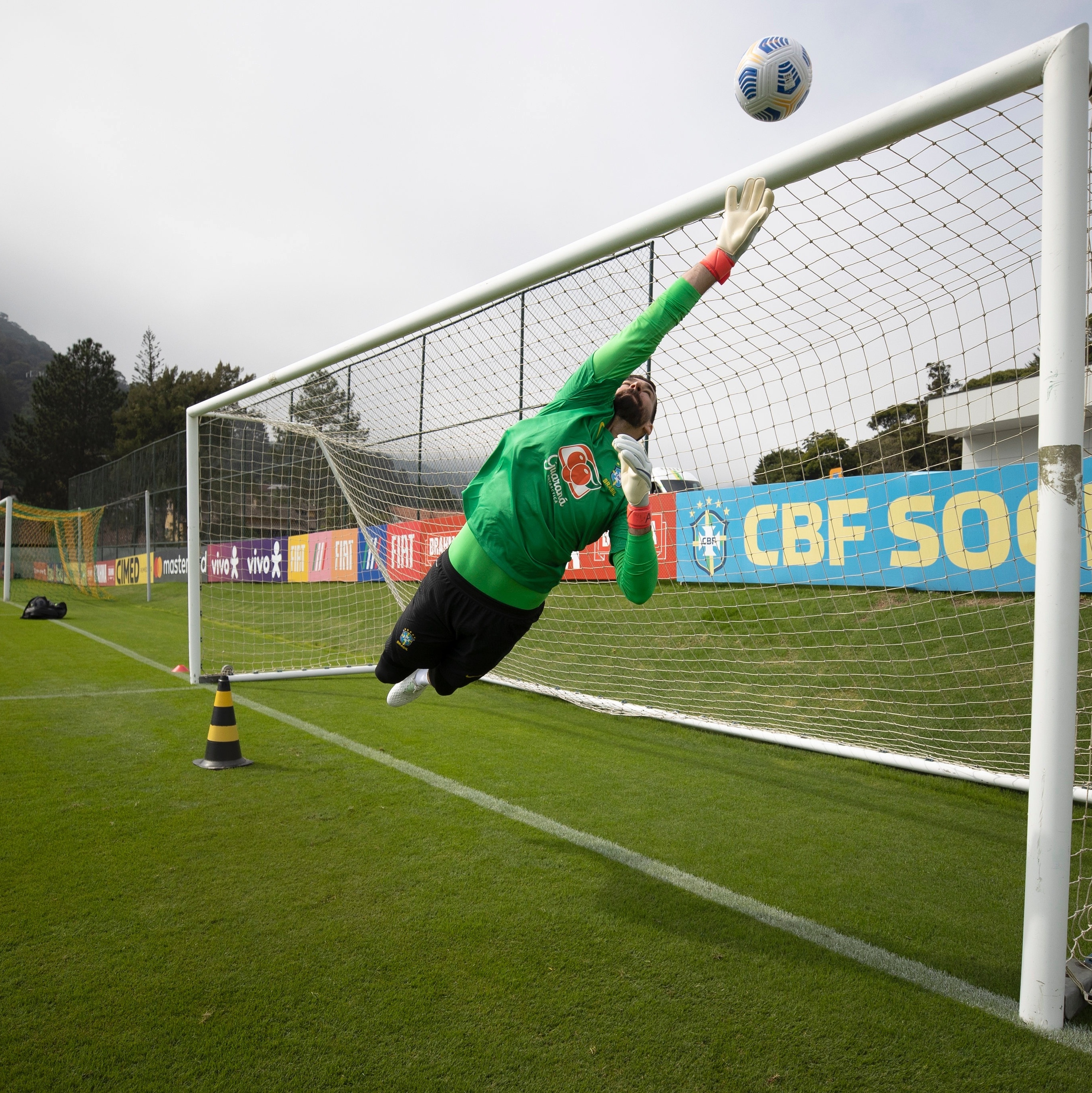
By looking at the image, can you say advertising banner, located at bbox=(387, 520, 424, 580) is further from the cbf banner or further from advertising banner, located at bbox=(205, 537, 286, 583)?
advertising banner, located at bbox=(205, 537, 286, 583)

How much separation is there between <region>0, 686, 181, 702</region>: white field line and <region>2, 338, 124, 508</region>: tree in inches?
2183

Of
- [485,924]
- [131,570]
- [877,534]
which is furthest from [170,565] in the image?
[485,924]

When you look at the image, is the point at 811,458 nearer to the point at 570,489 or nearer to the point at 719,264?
the point at 719,264

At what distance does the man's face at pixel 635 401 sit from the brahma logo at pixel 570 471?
0.23 m

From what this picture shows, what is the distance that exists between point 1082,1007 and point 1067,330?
224cm

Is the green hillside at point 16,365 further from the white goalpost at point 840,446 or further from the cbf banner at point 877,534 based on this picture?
the cbf banner at point 877,534

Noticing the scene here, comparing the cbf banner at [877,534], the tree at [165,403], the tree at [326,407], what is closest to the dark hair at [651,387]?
the cbf banner at [877,534]

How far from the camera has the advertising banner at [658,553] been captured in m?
7.66

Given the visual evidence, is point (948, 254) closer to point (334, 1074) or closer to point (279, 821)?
point (334, 1074)

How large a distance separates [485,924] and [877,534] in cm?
496

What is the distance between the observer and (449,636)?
11.2 feet

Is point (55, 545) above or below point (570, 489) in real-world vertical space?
above

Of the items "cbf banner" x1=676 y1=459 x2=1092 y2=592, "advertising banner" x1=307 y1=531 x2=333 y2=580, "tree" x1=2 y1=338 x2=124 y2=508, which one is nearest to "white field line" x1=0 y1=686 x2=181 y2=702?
"advertising banner" x1=307 y1=531 x2=333 y2=580

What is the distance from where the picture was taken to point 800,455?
4.99m
